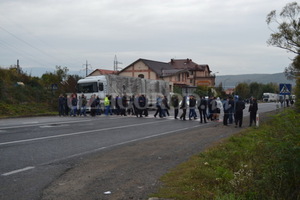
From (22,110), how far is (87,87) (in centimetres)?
600

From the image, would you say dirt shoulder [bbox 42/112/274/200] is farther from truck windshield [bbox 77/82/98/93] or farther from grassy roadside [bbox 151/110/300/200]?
truck windshield [bbox 77/82/98/93]

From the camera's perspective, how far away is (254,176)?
21.8ft

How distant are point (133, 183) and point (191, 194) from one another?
4.79 feet

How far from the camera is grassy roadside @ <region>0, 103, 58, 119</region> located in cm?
2954

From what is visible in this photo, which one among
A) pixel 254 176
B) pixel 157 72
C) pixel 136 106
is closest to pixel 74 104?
pixel 136 106

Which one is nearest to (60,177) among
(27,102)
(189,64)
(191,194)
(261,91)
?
→ (191,194)

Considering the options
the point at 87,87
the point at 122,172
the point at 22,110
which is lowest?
the point at 122,172

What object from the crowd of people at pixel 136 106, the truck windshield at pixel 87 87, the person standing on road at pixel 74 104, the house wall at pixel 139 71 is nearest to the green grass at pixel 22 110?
the crowd of people at pixel 136 106

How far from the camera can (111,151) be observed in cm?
1155

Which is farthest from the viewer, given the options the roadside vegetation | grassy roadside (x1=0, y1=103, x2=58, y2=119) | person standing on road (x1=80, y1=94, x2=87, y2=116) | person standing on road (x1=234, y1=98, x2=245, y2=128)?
the roadside vegetation

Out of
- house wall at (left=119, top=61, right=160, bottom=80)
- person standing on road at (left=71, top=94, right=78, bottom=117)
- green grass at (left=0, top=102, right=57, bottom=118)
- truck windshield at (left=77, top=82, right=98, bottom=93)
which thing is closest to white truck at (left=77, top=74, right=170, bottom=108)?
truck windshield at (left=77, top=82, right=98, bottom=93)

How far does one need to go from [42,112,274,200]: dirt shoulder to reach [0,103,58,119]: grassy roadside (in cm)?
1934

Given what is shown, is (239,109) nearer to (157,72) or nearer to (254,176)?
(254,176)

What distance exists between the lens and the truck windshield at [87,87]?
3416 centimetres
